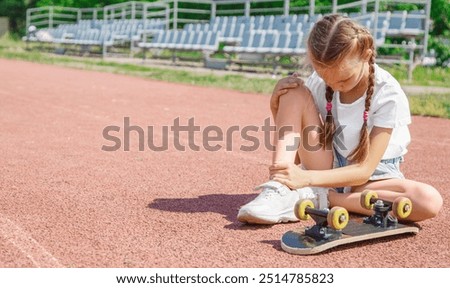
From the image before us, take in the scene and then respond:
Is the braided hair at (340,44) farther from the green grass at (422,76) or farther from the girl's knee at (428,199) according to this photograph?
the green grass at (422,76)

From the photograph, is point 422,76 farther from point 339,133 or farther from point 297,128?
point 297,128

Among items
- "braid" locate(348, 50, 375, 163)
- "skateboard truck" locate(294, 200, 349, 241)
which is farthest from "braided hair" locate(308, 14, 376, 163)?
"skateboard truck" locate(294, 200, 349, 241)

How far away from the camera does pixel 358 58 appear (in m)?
2.99

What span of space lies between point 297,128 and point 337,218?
55cm

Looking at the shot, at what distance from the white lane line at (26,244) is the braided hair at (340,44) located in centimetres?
135

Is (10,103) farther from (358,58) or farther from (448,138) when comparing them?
(358,58)

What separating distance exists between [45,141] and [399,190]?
3.52 m

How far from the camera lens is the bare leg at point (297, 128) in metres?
3.18

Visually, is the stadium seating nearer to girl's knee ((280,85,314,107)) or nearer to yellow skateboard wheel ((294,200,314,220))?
girl's knee ((280,85,314,107))

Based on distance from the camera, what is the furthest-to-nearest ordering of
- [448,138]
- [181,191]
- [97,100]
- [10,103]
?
[97,100] < [10,103] < [448,138] < [181,191]

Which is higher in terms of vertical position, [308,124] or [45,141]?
[308,124]

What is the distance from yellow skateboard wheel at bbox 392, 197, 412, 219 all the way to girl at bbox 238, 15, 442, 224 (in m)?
0.13

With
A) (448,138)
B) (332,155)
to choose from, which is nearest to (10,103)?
(448,138)

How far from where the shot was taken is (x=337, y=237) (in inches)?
113
